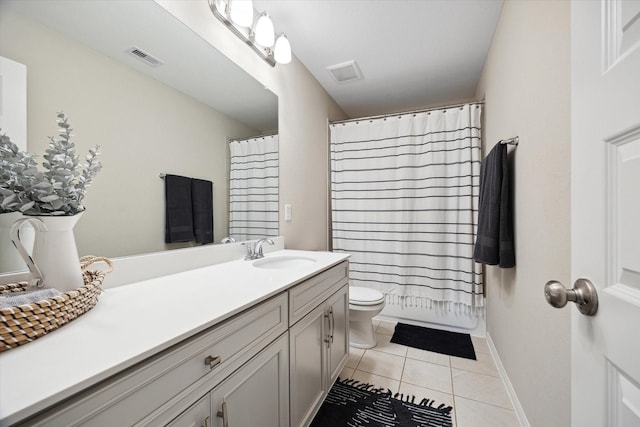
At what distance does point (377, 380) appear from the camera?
1.69m

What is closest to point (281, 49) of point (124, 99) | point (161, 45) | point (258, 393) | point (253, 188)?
point (161, 45)

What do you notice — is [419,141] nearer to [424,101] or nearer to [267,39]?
[424,101]

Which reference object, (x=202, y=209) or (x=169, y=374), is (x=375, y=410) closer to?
(x=169, y=374)

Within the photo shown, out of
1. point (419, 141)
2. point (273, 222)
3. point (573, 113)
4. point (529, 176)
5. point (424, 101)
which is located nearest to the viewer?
point (573, 113)

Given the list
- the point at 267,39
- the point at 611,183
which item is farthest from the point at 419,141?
the point at 611,183

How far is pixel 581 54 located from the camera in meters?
0.52

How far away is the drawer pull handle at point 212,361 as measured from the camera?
671 mm

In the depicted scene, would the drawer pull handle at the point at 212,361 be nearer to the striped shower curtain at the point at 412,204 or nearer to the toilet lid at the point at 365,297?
the toilet lid at the point at 365,297

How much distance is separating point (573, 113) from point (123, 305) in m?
1.22

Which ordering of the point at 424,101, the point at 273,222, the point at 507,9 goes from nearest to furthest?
the point at 507,9 → the point at 273,222 → the point at 424,101

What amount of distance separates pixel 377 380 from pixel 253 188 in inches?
58.3

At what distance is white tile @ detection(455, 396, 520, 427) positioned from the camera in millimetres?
1339

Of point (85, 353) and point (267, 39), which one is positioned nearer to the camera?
point (85, 353)

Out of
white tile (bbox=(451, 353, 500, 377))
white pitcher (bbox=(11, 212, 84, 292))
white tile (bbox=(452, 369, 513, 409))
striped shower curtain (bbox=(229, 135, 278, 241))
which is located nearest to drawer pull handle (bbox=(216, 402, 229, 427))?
white pitcher (bbox=(11, 212, 84, 292))
